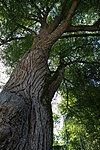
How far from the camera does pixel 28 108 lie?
220cm

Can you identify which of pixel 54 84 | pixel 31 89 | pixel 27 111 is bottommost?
pixel 27 111

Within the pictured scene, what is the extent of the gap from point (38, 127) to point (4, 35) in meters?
4.21

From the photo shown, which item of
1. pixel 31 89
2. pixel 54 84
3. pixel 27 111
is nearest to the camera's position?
pixel 27 111

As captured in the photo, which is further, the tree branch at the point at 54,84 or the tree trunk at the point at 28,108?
the tree branch at the point at 54,84

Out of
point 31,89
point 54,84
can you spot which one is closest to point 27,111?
point 31,89

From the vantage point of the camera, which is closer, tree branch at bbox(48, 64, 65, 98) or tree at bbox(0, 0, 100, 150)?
tree at bbox(0, 0, 100, 150)

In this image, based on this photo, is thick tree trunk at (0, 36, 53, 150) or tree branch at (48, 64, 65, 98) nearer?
thick tree trunk at (0, 36, 53, 150)

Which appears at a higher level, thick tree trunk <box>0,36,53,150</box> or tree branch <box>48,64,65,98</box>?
tree branch <box>48,64,65,98</box>

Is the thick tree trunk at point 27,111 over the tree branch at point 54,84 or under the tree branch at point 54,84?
under

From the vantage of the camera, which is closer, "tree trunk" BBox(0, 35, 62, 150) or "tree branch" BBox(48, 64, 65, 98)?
"tree trunk" BBox(0, 35, 62, 150)

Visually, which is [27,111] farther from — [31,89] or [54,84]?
[54,84]

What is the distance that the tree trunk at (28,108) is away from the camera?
5.92 ft

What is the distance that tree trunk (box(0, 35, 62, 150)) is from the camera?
5.92 ft

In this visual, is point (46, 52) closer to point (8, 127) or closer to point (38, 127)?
point (38, 127)
